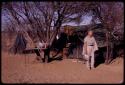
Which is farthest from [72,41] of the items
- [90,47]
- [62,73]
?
[62,73]

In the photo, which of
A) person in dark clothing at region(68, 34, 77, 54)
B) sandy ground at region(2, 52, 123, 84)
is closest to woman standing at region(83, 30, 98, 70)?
sandy ground at region(2, 52, 123, 84)

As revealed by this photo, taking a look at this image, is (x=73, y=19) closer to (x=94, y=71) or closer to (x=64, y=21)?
(x=64, y=21)

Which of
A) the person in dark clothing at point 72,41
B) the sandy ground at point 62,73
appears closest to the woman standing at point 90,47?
the sandy ground at point 62,73

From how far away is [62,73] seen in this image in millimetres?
12164

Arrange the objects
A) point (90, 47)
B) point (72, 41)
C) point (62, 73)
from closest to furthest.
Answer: point (62, 73) → point (90, 47) → point (72, 41)

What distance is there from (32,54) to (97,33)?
16.6 feet

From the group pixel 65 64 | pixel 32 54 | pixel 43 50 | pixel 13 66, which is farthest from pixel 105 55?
pixel 32 54

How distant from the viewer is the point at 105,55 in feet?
49.3

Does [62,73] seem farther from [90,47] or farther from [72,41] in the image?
[72,41]

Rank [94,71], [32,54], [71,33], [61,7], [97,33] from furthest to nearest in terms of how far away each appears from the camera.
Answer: [32,54] < [71,33] < [97,33] < [61,7] < [94,71]

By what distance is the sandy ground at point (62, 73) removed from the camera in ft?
35.3

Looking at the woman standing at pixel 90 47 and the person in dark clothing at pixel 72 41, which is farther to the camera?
the person in dark clothing at pixel 72 41

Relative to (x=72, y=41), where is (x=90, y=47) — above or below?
above

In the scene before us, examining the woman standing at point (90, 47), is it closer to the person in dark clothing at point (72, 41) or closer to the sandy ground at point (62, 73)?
the sandy ground at point (62, 73)
